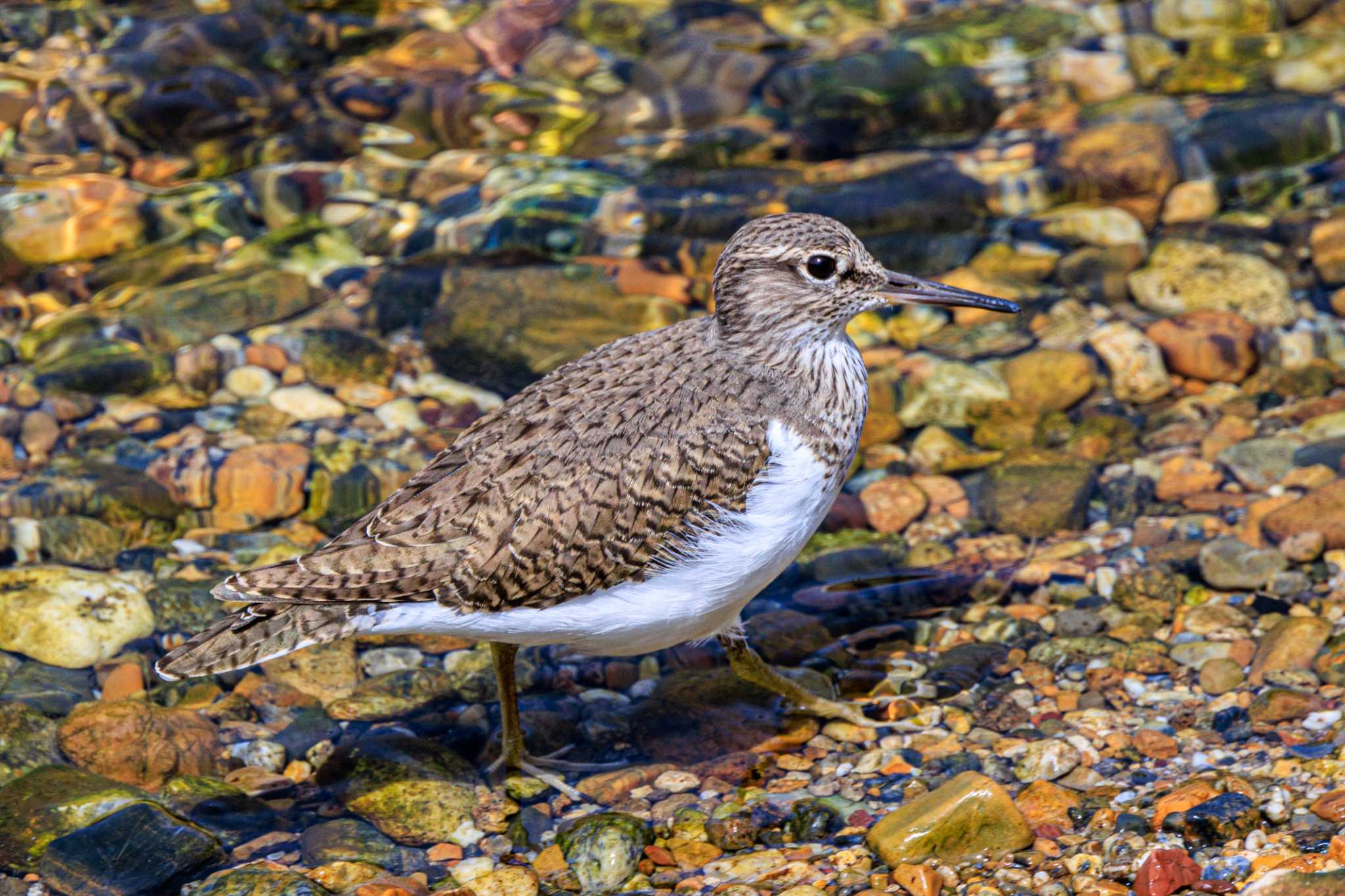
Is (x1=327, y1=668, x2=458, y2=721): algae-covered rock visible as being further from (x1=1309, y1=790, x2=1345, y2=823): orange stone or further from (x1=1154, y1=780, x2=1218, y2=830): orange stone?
(x1=1309, y1=790, x2=1345, y2=823): orange stone

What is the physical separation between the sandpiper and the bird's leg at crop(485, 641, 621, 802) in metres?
0.42

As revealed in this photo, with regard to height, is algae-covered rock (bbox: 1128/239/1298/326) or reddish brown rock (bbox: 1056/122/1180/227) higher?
reddish brown rock (bbox: 1056/122/1180/227)

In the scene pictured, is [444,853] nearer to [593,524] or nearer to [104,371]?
[593,524]

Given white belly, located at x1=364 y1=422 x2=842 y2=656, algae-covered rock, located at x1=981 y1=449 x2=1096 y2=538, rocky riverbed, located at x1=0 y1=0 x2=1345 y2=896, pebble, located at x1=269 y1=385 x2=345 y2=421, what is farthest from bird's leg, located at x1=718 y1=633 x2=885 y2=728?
pebble, located at x1=269 y1=385 x2=345 y2=421

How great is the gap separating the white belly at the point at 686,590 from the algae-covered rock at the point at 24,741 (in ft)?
5.39

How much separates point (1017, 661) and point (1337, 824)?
1.64 m

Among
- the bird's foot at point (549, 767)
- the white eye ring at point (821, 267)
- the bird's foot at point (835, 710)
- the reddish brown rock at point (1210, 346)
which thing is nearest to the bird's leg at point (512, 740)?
the bird's foot at point (549, 767)

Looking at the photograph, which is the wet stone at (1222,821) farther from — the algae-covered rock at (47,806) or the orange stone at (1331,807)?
the algae-covered rock at (47,806)

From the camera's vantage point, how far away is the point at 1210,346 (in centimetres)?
811

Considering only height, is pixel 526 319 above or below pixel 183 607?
above

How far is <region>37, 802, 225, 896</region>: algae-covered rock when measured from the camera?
16.9ft

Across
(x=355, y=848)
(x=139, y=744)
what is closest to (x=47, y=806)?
(x=139, y=744)

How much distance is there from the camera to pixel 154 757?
19.1ft

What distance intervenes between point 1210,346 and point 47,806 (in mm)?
6743
